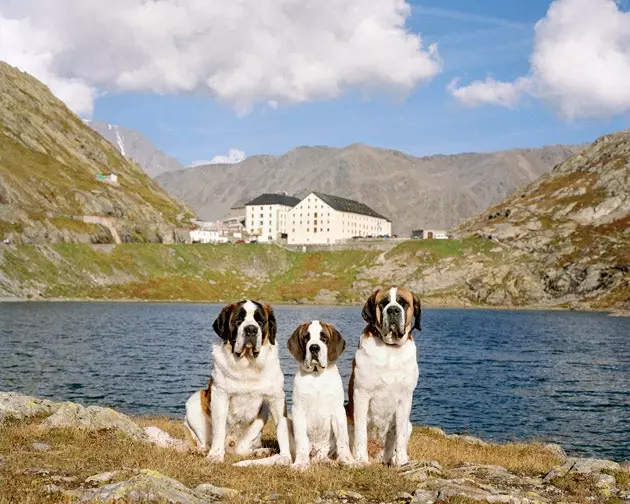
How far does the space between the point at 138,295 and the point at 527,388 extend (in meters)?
123

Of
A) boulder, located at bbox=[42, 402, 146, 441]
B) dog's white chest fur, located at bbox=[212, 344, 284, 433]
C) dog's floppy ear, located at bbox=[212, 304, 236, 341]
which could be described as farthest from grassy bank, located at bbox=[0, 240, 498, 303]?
dog's floppy ear, located at bbox=[212, 304, 236, 341]

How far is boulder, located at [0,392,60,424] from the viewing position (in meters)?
18.0

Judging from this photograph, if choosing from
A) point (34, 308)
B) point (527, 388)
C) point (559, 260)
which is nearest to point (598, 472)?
point (527, 388)

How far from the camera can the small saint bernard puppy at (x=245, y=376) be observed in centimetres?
1359

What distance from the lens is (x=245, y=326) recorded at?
13.4 metres

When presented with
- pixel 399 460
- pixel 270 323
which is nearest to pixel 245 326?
pixel 270 323

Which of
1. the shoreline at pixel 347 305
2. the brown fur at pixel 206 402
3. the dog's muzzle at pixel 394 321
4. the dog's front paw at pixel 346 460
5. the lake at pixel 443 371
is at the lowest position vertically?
the lake at pixel 443 371

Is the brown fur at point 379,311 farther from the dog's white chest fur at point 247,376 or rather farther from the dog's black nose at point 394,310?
the dog's white chest fur at point 247,376

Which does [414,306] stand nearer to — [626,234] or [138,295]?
[138,295]

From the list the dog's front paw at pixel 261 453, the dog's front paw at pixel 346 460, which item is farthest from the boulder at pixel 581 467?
the dog's front paw at pixel 261 453

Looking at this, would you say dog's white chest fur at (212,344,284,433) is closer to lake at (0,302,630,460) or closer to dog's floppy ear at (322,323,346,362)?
dog's floppy ear at (322,323,346,362)

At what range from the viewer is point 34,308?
374ft

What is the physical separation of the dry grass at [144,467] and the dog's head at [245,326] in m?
2.44

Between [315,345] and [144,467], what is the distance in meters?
3.97
